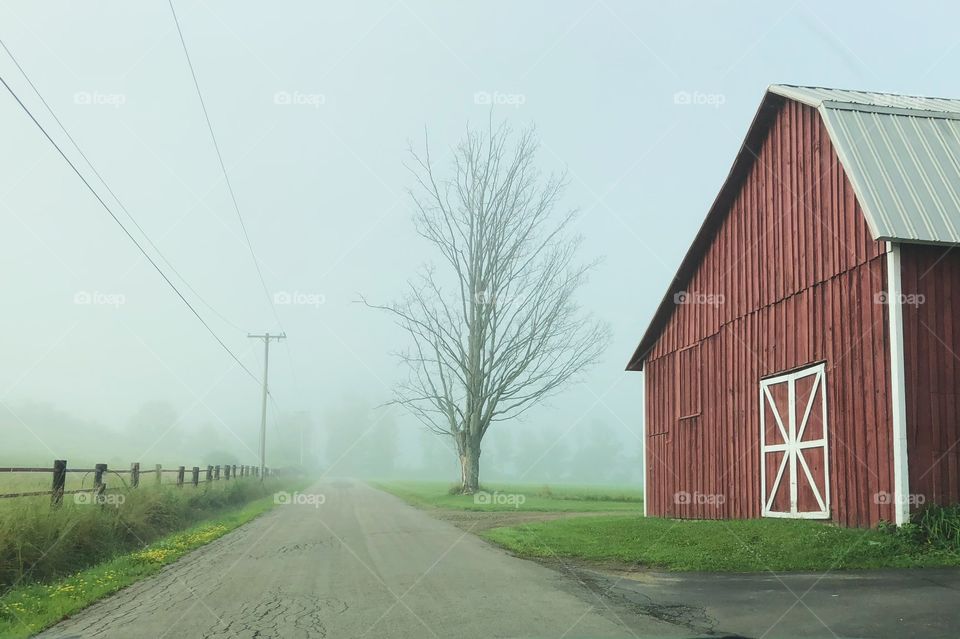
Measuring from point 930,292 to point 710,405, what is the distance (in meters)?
6.70

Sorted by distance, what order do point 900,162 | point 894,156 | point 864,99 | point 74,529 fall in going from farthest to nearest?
point 864,99, point 894,156, point 900,162, point 74,529

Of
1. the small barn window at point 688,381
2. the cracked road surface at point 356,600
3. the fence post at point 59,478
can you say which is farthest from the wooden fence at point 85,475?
the small barn window at point 688,381

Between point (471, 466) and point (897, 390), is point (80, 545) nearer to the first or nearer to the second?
point (897, 390)

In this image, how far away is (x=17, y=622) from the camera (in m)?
7.99

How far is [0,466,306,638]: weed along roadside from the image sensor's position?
9023mm

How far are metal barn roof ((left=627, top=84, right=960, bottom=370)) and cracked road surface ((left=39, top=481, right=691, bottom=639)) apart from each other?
7097 millimetres

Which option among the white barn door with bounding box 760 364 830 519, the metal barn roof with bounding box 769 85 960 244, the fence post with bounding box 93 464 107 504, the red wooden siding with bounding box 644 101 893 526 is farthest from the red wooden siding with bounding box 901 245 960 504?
the fence post with bounding box 93 464 107 504

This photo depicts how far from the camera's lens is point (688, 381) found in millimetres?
19594

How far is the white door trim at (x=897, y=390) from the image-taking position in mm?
11469

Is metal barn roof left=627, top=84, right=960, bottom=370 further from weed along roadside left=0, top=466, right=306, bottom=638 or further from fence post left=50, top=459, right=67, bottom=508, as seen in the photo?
fence post left=50, top=459, right=67, bottom=508

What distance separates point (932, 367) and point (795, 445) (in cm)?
299

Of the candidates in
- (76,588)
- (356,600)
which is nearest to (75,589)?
(76,588)

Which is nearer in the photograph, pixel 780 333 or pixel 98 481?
pixel 780 333

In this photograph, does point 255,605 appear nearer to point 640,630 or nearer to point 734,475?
point 640,630
